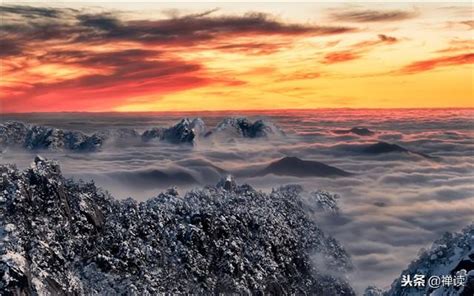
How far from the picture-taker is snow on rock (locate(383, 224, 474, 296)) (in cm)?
5884

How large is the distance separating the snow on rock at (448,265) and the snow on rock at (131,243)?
25548mm

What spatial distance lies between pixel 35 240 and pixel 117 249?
544 inches

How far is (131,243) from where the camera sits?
7412 cm

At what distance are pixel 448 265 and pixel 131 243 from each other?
140ft

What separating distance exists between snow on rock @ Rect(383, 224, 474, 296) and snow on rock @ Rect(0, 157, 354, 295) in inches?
1006

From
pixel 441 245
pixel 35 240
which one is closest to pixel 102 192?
pixel 35 240

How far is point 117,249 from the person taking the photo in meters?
71.7

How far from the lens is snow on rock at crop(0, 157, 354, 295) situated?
5947 centimetres

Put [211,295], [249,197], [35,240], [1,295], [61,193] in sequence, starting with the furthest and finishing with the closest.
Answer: [249,197] < [211,295] < [61,193] < [35,240] < [1,295]

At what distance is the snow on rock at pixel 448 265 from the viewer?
193 feet

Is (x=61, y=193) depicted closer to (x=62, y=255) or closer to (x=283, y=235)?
(x=62, y=255)

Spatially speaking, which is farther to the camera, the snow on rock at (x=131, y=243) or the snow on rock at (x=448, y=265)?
the snow on rock at (x=131, y=243)

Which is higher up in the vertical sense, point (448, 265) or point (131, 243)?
point (131, 243)

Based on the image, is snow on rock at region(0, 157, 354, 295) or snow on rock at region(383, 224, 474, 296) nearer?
snow on rock at region(383, 224, 474, 296)
